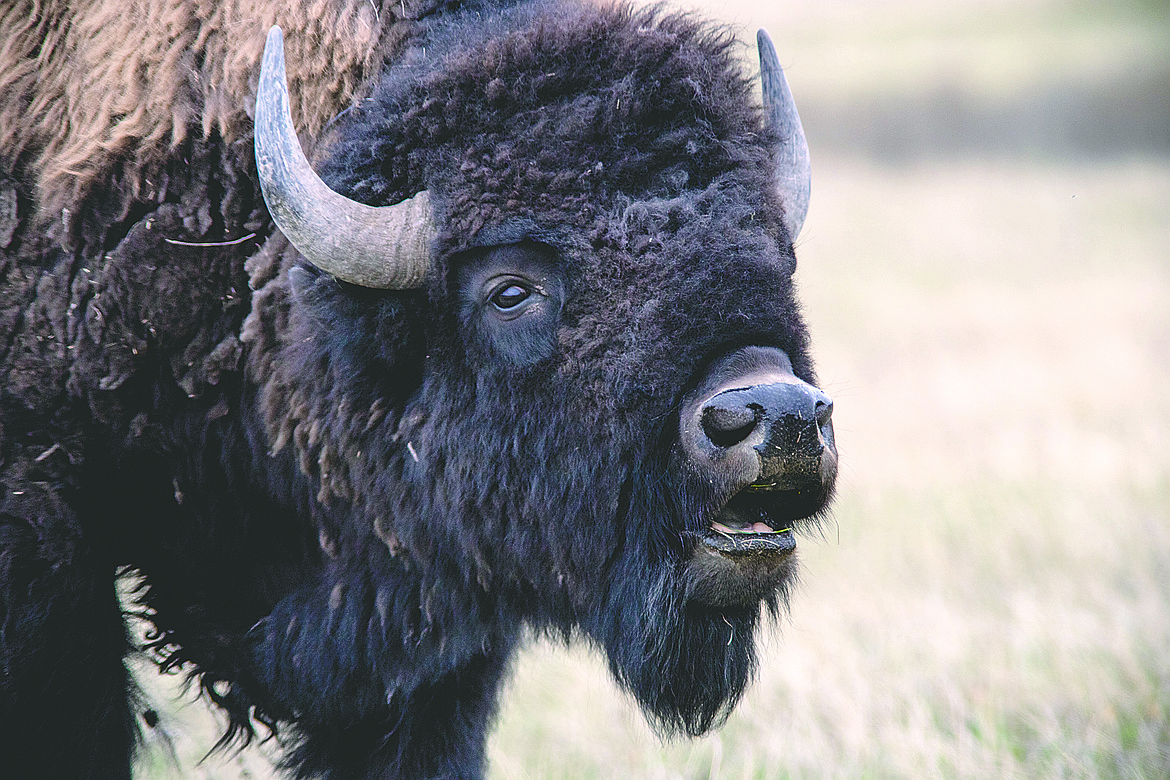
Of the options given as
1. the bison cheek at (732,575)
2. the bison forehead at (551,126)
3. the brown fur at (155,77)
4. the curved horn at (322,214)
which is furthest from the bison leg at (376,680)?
the brown fur at (155,77)

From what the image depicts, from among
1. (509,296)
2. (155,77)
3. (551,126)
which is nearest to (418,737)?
(509,296)

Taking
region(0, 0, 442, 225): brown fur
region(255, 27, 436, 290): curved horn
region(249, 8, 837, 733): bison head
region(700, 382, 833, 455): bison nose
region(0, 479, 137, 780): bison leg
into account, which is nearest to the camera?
region(700, 382, 833, 455): bison nose

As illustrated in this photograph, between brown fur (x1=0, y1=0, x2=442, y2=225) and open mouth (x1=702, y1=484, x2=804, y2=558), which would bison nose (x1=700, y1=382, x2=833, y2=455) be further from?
brown fur (x1=0, y1=0, x2=442, y2=225)

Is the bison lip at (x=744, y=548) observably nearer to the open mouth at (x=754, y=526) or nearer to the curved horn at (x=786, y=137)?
the open mouth at (x=754, y=526)

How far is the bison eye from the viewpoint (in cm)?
273

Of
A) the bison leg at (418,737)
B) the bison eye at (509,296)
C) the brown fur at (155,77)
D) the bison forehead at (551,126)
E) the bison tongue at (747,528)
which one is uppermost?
the brown fur at (155,77)

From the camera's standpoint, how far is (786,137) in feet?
10.8

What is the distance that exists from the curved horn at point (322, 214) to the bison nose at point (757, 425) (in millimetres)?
849

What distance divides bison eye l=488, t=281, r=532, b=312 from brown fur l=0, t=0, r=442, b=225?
0.77m

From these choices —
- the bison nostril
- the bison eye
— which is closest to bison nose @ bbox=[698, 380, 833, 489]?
the bison nostril

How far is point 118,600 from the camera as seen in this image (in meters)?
3.13

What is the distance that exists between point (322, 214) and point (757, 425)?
1.22 meters

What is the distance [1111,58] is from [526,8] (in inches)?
1290

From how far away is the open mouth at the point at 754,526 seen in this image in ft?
8.59
